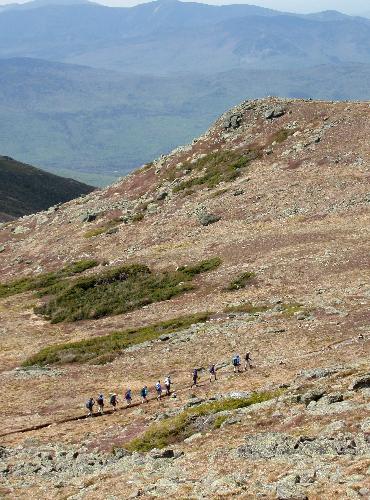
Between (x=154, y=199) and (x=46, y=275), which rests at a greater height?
(x=154, y=199)

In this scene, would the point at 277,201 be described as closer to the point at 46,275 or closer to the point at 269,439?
the point at 46,275

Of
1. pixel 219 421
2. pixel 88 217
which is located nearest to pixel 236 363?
pixel 219 421

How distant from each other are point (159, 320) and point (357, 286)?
1570cm

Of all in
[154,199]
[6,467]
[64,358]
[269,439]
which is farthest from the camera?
[154,199]

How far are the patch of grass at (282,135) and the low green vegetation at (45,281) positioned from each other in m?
32.2

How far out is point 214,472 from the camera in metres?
23.6

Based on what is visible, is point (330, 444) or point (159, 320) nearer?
point (330, 444)

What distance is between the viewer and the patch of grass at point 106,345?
159 feet

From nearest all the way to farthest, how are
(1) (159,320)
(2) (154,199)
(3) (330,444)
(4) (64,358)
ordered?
(3) (330,444), (4) (64,358), (1) (159,320), (2) (154,199)

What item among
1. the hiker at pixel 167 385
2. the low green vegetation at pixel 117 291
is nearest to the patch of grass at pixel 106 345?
the low green vegetation at pixel 117 291

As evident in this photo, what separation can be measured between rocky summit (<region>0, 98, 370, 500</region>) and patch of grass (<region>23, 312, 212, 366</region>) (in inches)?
8.2

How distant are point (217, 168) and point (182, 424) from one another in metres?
66.9

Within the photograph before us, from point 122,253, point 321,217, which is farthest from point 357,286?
point 122,253

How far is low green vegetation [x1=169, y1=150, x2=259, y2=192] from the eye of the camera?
297 feet
